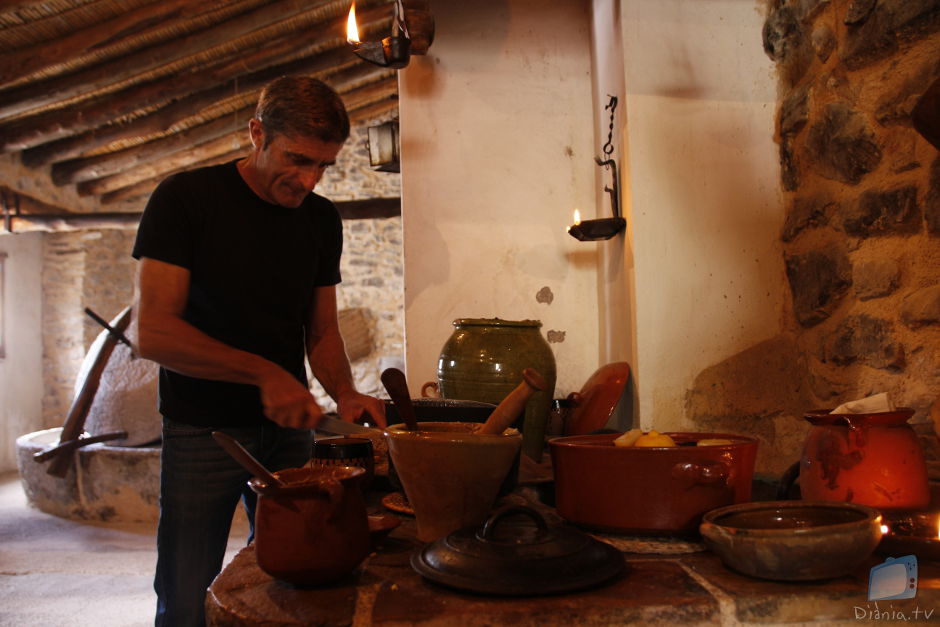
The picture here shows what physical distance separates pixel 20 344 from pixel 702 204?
8.30m

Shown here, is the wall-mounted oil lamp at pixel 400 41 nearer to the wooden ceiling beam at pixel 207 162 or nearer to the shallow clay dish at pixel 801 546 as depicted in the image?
the shallow clay dish at pixel 801 546

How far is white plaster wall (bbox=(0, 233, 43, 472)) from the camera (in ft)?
25.7

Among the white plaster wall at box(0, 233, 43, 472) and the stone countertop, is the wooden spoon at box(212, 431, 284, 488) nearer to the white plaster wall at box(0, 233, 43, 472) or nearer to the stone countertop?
the stone countertop

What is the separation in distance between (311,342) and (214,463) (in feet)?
1.31

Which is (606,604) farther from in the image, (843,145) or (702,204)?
(702,204)

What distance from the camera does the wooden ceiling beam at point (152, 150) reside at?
712cm

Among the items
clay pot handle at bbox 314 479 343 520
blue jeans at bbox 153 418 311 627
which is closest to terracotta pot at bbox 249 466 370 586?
clay pot handle at bbox 314 479 343 520

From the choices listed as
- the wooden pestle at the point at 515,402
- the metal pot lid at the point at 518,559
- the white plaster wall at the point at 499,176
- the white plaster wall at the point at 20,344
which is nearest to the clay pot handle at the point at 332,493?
the metal pot lid at the point at 518,559

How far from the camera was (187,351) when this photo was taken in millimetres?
1422

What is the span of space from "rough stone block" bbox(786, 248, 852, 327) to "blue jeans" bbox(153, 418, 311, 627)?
1.41m

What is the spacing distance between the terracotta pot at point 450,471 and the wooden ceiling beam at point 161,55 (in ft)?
15.7

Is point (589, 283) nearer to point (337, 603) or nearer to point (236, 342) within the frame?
point (236, 342)

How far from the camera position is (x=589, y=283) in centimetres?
270

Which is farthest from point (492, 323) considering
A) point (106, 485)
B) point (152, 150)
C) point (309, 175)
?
point (152, 150)
